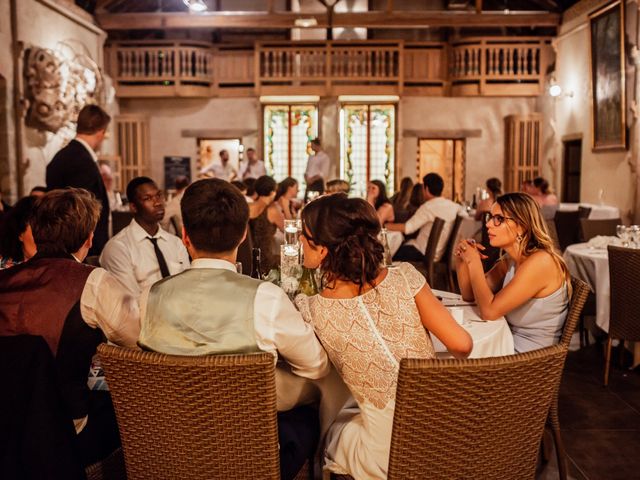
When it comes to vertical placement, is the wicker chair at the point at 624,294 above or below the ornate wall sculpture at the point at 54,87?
below

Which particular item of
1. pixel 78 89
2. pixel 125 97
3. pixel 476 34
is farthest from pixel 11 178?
pixel 476 34

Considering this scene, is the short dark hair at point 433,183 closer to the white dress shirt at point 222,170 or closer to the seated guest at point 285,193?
the seated guest at point 285,193

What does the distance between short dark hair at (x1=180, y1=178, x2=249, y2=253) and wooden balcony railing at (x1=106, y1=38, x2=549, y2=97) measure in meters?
12.1

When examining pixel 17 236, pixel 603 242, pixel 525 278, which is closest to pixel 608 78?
pixel 603 242

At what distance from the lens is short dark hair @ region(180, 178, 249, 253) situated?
6.19ft

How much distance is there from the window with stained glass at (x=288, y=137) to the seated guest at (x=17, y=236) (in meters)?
11.5

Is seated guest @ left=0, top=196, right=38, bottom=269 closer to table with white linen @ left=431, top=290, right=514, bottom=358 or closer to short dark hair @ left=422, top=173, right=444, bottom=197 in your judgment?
table with white linen @ left=431, top=290, right=514, bottom=358

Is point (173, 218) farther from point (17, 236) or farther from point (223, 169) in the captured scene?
point (223, 169)

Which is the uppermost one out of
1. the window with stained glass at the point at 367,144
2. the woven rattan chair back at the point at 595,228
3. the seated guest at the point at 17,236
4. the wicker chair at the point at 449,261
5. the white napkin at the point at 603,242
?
the window with stained glass at the point at 367,144

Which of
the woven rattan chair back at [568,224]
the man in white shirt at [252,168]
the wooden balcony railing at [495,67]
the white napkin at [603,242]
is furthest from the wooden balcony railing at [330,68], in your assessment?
the white napkin at [603,242]

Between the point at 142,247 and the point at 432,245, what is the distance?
10.5ft

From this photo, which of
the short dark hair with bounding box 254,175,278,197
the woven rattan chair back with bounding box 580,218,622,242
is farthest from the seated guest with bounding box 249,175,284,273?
the woven rattan chair back with bounding box 580,218,622,242

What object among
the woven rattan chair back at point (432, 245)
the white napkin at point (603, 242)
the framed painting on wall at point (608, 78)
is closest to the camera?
the white napkin at point (603, 242)

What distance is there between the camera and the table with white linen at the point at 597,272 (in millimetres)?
4488
